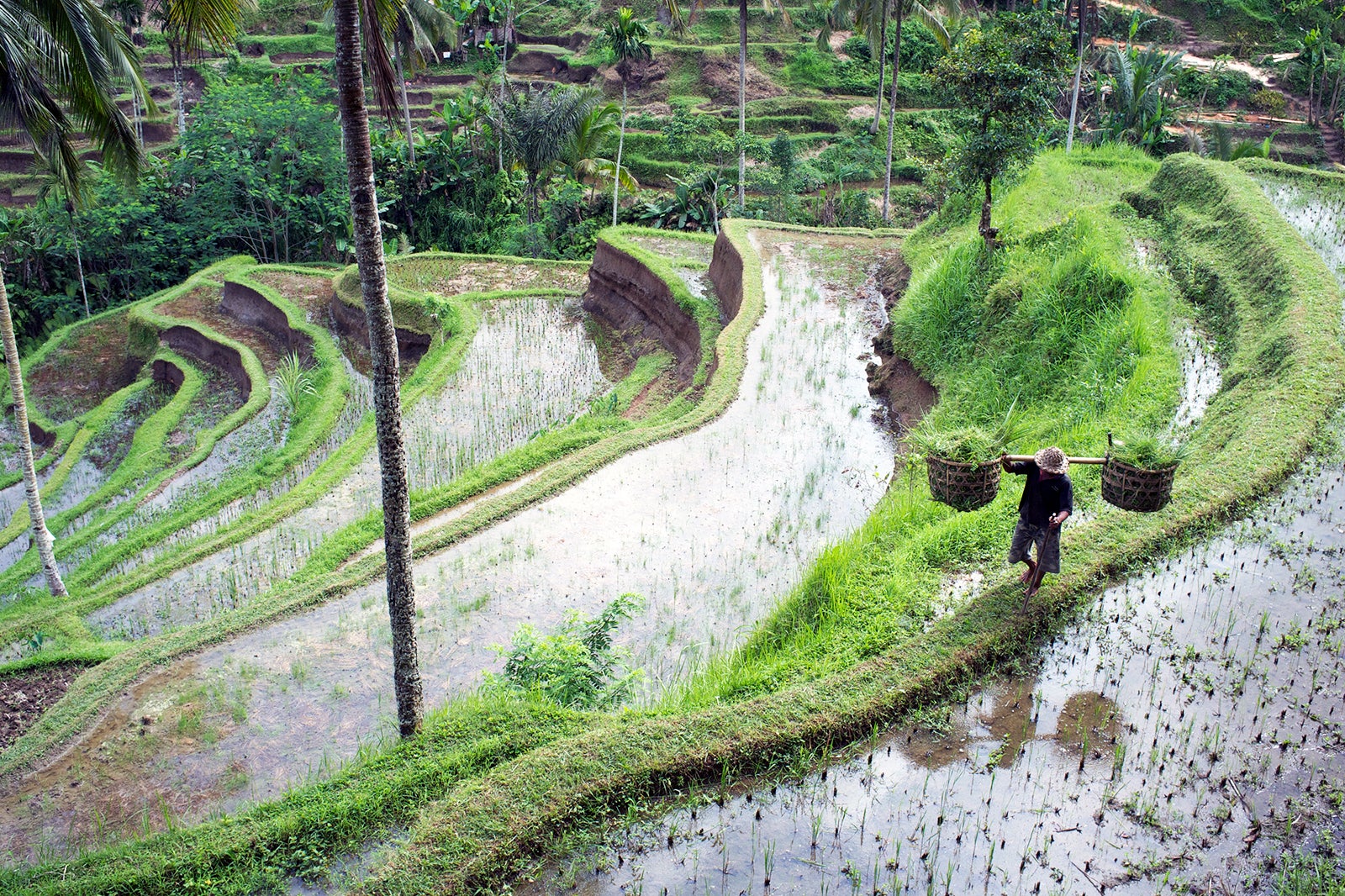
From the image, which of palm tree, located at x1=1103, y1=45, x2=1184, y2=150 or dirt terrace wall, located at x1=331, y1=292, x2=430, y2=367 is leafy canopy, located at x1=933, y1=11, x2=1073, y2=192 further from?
palm tree, located at x1=1103, y1=45, x2=1184, y2=150

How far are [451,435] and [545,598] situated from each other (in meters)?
5.37

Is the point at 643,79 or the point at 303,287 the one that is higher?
the point at 643,79

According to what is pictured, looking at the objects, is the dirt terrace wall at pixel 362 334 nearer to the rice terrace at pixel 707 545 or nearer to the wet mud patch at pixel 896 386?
the rice terrace at pixel 707 545

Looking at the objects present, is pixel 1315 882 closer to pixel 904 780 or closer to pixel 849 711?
pixel 904 780

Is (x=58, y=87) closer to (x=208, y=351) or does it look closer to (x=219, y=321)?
(x=208, y=351)

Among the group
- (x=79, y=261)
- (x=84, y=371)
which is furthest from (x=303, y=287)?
(x=79, y=261)

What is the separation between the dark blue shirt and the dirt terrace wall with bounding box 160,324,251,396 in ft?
46.9

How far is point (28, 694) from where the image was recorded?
8094mm

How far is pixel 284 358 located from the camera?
1736 centimetres

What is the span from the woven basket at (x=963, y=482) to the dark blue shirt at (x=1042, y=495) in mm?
355

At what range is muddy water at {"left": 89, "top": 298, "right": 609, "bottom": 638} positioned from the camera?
9.47 metres

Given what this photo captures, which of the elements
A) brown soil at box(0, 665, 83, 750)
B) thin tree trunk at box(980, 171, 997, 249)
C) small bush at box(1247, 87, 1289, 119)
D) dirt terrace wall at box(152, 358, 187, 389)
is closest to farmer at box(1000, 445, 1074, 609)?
brown soil at box(0, 665, 83, 750)

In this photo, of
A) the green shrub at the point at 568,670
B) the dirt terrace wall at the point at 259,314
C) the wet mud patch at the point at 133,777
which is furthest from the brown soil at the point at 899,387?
the dirt terrace wall at the point at 259,314

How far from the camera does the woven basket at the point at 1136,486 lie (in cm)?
612
